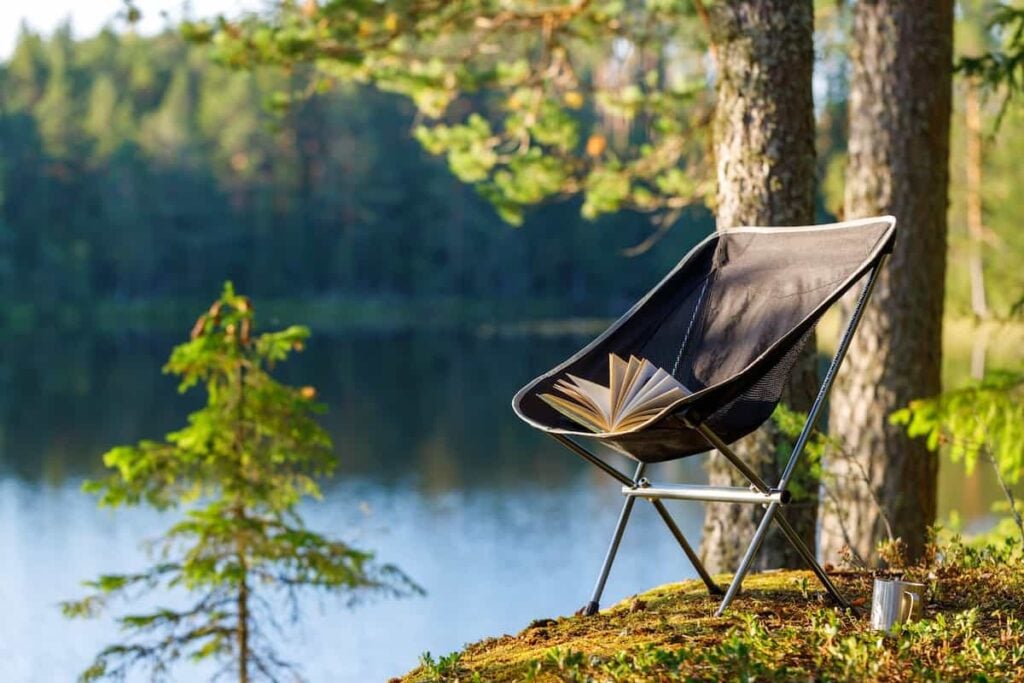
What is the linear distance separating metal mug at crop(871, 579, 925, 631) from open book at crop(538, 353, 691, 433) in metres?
0.52

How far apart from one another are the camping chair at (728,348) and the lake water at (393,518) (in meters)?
2.78

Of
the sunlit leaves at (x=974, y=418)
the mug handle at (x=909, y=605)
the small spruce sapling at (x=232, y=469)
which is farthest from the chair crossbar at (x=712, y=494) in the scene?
the small spruce sapling at (x=232, y=469)

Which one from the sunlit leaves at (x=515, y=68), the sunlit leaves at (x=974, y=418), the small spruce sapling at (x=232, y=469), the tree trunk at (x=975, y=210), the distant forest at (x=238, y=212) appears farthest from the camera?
the distant forest at (x=238, y=212)

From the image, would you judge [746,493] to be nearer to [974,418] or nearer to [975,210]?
[974,418]

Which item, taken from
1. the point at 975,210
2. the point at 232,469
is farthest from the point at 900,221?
the point at 975,210

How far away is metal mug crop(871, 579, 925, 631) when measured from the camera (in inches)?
95.7

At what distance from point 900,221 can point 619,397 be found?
2.11 meters

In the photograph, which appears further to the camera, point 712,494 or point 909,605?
point 712,494

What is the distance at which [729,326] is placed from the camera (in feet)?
9.68

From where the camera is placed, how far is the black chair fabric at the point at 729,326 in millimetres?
2594

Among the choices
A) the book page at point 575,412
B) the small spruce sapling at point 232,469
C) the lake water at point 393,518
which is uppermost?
the book page at point 575,412

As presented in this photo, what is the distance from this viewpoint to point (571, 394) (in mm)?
2771

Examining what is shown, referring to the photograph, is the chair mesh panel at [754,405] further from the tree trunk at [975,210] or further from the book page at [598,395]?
the tree trunk at [975,210]

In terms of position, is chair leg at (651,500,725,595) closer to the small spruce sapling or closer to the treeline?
the small spruce sapling
